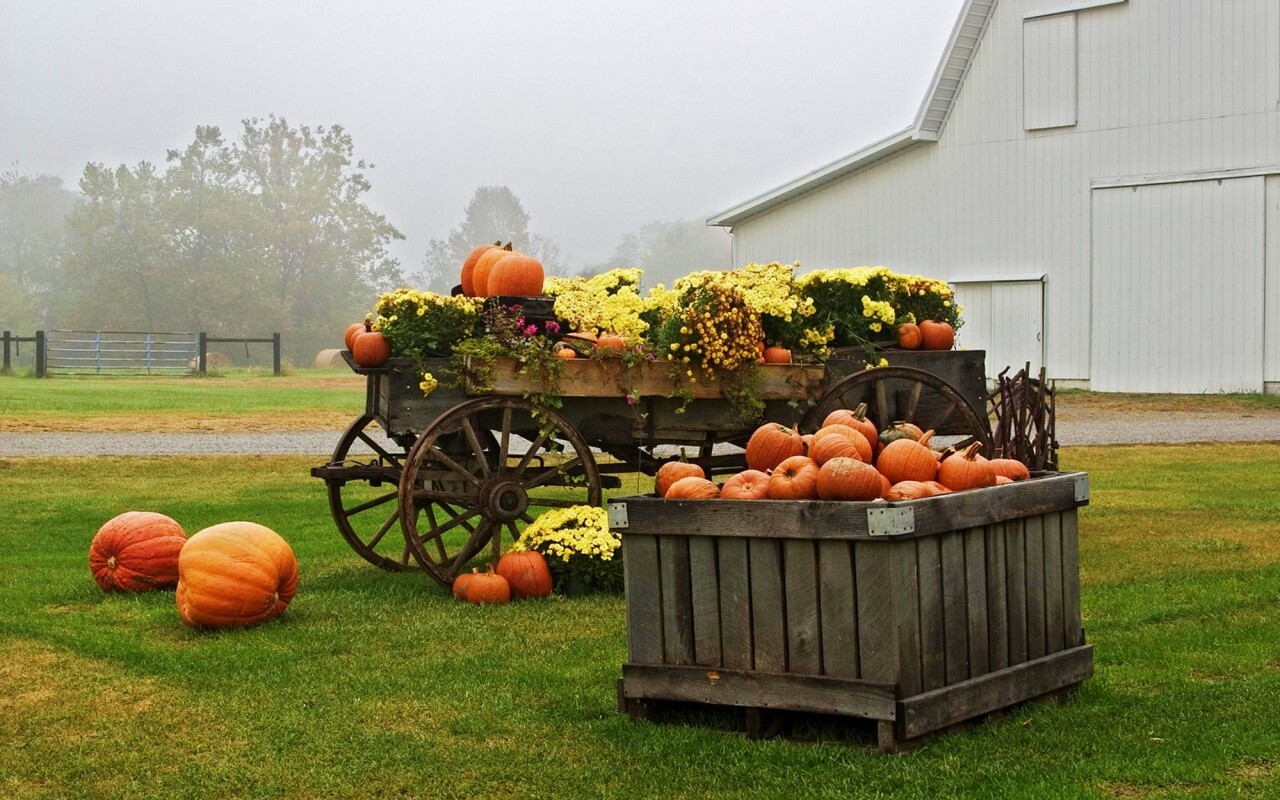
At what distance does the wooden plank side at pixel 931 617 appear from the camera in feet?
15.8

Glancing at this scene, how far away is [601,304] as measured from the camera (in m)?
8.77

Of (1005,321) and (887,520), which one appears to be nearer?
(887,520)

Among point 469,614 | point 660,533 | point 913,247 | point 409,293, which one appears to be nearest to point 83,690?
point 469,614

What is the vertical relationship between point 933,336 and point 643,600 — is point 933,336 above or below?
above

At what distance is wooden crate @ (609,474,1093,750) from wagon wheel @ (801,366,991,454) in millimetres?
3248

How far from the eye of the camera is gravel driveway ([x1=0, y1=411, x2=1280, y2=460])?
17.2m

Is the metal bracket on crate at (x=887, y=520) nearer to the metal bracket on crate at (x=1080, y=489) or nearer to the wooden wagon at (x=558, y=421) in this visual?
the metal bracket on crate at (x=1080, y=489)

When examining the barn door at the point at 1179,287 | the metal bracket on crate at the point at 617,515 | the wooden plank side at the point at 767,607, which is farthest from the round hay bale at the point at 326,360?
the wooden plank side at the point at 767,607

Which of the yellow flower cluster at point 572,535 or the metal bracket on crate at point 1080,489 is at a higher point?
the metal bracket on crate at point 1080,489

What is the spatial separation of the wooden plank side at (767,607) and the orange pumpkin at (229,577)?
10.0 feet

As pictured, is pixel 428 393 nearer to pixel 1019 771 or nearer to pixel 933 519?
pixel 933 519

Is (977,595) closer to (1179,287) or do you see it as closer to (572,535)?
(572,535)

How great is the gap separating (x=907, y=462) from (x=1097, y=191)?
71.9 feet

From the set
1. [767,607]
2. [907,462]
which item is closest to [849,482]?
[767,607]
